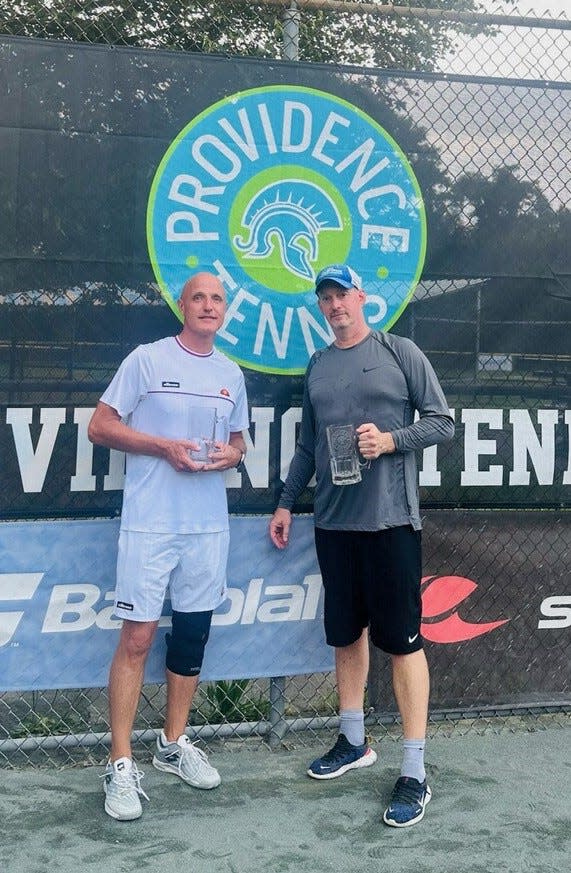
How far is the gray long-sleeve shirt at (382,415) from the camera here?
3443 millimetres

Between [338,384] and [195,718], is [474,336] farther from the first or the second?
[195,718]

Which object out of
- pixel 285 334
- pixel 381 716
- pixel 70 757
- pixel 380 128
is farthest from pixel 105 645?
pixel 380 128

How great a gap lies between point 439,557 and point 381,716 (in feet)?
2.49

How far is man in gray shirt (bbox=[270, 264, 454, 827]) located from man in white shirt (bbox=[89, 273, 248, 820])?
0.41 metres

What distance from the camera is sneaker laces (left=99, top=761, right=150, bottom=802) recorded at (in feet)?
10.9

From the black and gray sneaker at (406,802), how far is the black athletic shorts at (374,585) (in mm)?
478

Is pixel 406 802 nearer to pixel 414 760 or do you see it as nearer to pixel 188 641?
pixel 414 760

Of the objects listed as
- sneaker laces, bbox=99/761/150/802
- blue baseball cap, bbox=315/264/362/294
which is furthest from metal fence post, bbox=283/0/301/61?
sneaker laces, bbox=99/761/150/802

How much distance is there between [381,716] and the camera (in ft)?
13.4

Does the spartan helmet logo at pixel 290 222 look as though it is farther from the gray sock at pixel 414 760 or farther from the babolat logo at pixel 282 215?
the gray sock at pixel 414 760

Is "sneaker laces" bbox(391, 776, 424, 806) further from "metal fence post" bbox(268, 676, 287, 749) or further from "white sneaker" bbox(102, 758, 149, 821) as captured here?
"white sneaker" bbox(102, 758, 149, 821)

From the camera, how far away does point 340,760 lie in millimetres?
3682

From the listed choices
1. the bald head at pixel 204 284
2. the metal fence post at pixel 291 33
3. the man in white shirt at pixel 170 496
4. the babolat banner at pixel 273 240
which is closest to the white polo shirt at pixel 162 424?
the man in white shirt at pixel 170 496

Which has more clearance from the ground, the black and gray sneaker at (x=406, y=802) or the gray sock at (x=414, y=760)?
the gray sock at (x=414, y=760)
